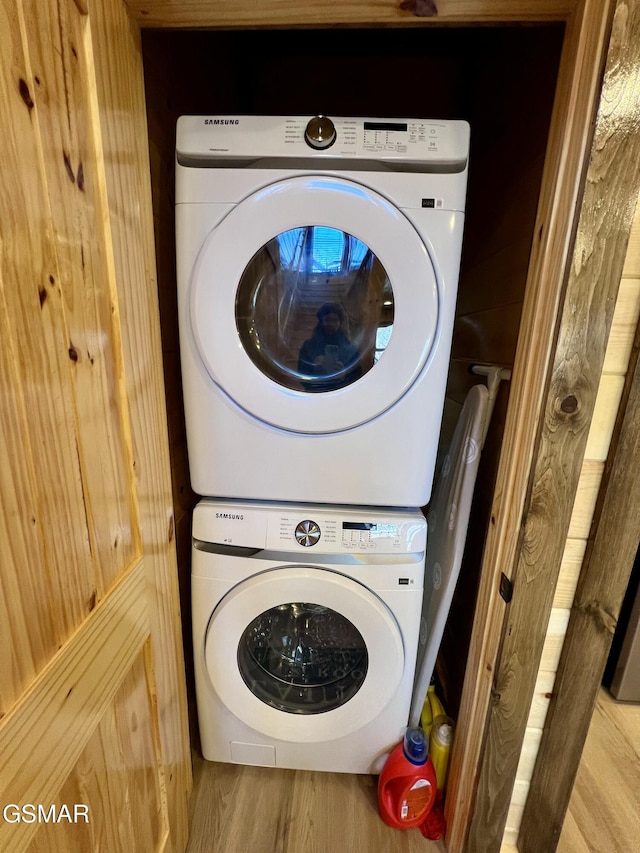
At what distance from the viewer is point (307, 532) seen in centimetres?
102

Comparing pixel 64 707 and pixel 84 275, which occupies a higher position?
pixel 84 275

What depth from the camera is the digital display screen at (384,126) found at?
33.2 inches

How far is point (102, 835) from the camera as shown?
0.66 m

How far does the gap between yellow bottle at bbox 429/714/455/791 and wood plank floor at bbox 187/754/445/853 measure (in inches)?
5.6


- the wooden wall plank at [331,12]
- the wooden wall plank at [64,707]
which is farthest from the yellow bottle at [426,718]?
the wooden wall plank at [331,12]

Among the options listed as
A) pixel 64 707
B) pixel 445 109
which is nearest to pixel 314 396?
pixel 64 707

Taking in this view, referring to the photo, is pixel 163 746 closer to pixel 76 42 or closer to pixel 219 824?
pixel 219 824

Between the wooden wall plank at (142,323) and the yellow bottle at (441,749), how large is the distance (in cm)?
64

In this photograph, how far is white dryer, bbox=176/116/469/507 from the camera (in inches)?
33.3

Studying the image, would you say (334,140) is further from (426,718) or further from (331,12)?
(426,718)

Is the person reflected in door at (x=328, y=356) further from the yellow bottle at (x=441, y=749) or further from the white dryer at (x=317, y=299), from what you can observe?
the yellow bottle at (x=441, y=749)

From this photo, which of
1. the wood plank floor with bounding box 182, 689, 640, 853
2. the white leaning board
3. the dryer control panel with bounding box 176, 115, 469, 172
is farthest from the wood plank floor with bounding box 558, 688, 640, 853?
the dryer control panel with bounding box 176, 115, 469, 172

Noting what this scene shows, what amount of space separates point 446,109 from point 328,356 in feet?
4.07

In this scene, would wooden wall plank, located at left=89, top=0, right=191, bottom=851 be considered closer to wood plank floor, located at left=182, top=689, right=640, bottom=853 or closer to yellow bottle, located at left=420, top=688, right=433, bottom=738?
wood plank floor, located at left=182, top=689, right=640, bottom=853
